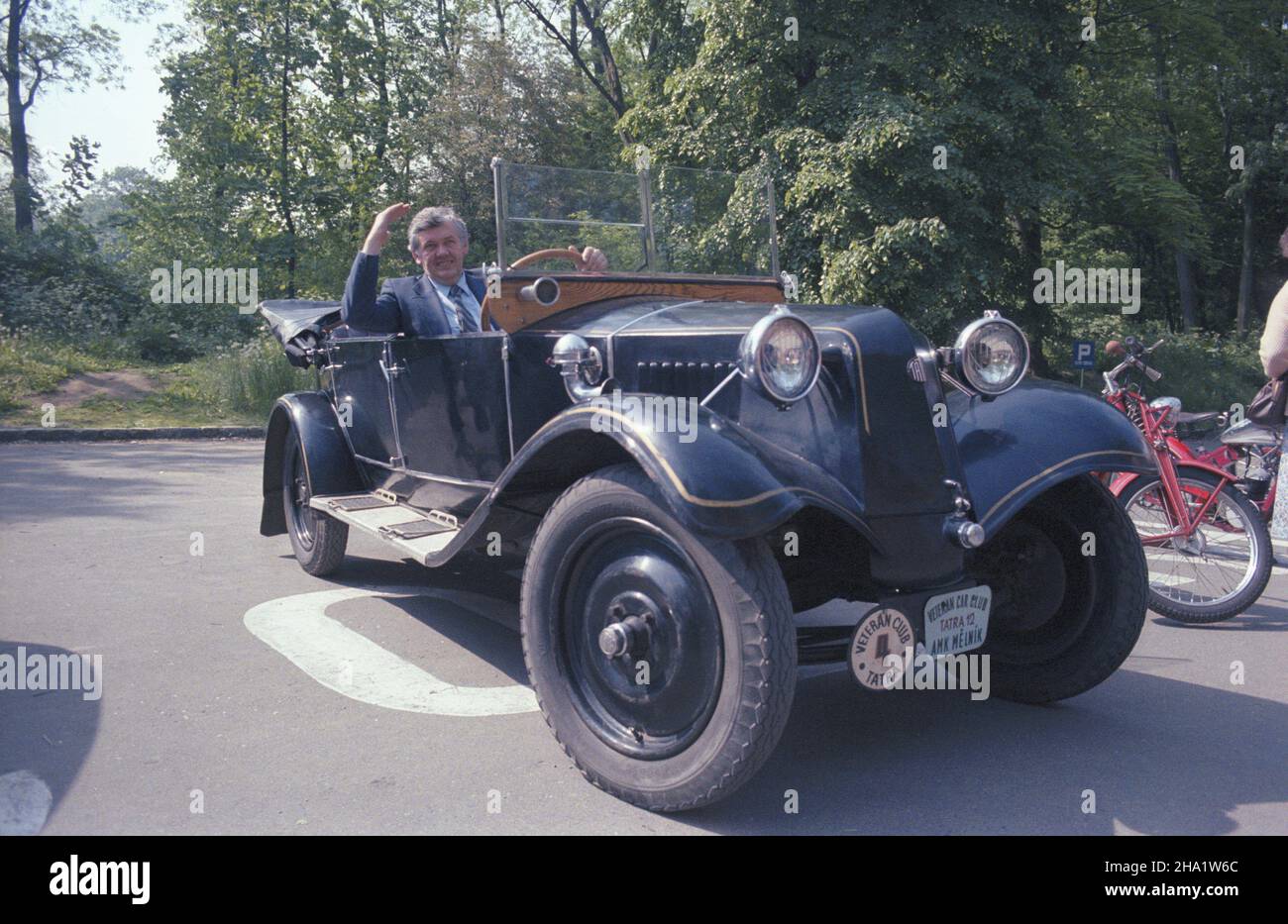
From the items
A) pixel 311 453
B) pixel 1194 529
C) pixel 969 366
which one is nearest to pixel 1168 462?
pixel 1194 529

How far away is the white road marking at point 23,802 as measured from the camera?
107 inches

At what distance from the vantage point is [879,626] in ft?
9.37

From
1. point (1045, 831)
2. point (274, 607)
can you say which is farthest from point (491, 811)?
point (274, 607)

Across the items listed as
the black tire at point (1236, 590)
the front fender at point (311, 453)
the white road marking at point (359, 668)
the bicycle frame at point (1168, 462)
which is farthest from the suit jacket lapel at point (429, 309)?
the black tire at point (1236, 590)

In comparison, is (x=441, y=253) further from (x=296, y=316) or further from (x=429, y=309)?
(x=296, y=316)

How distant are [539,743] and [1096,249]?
25857mm

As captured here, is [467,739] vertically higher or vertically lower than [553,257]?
lower

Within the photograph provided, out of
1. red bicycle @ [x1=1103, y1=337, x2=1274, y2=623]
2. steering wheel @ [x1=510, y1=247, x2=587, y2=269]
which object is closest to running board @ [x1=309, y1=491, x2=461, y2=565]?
steering wheel @ [x1=510, y1=247, x2=587, y2=269]

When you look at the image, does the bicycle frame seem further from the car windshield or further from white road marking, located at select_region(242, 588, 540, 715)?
white road marking, located at select_region(242, 588, 540, 715)

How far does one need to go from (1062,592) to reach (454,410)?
8.33ft

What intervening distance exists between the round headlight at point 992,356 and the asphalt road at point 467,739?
3.93 feet

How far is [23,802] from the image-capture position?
9.39ft

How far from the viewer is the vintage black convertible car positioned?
108 inches
